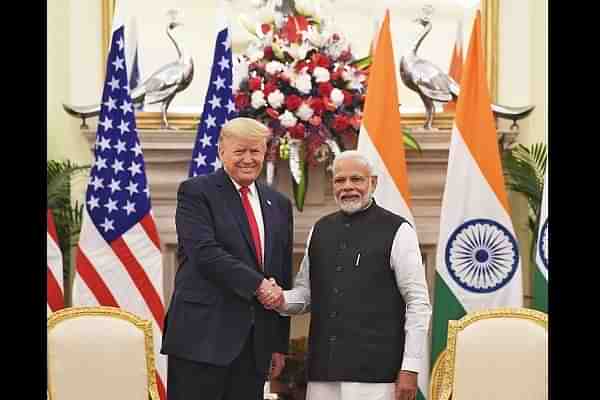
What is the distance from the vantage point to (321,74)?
4.73m

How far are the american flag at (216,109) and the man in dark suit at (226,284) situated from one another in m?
1.25

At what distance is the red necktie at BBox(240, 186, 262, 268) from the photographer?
→ 3320 mm

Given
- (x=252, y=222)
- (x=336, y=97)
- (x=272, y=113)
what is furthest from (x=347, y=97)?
(x=252, y=222)

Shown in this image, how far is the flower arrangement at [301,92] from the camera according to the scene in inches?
186

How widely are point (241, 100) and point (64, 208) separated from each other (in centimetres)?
115

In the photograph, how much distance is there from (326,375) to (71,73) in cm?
280

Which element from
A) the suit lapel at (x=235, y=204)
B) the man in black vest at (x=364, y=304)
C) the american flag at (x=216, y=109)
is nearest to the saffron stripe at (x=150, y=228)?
the american flag at (x=216, y=109)

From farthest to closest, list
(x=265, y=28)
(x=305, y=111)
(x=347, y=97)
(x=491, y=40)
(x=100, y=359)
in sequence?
(x=491, y=40), (x=265, y=28), (x=347, y=97), (x=305, y=111), (x=100, y=359)

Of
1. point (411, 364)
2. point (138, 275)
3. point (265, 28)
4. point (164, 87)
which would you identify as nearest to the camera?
point (411, 364)

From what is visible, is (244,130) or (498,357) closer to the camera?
(244,130)

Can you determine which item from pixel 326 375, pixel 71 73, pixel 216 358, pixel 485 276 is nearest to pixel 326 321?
pixel 326 375

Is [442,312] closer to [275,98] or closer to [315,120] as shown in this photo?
[315,120]

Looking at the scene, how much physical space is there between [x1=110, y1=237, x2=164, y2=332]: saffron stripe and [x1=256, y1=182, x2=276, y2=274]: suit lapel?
1332 mm
